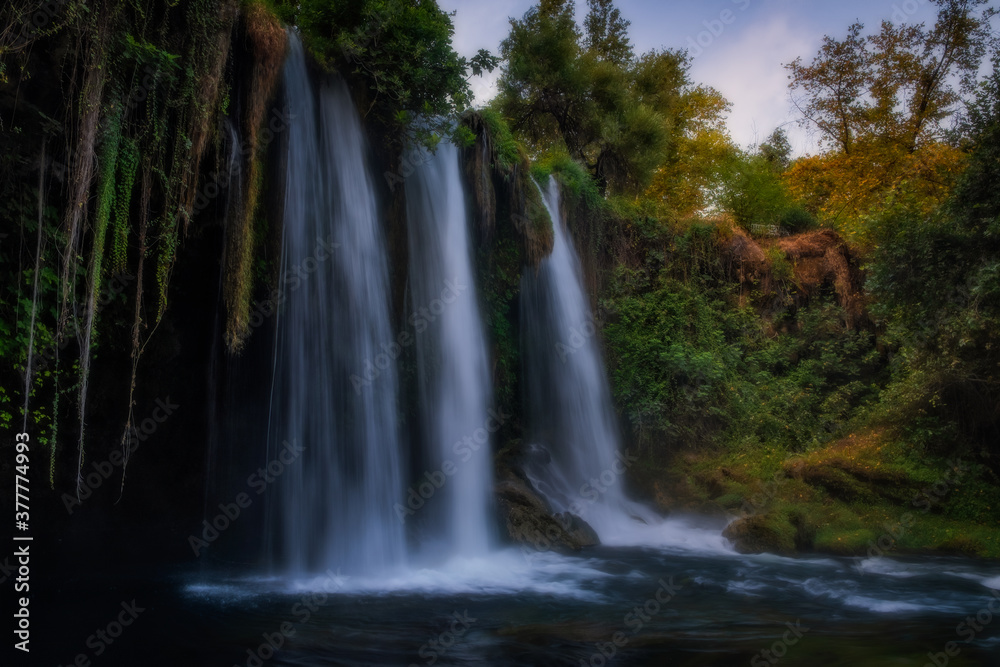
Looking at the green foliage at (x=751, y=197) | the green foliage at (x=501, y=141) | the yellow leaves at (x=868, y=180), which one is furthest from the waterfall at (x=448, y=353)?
the green foliage at (x=751, y=197)

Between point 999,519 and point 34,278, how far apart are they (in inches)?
518

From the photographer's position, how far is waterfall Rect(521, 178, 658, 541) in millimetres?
13039

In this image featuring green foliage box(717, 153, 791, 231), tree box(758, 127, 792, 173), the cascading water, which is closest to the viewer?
the cascading water

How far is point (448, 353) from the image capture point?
11172 mm

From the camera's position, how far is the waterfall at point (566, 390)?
513 inches

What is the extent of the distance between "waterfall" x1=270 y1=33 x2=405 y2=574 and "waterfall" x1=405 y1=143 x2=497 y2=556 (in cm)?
117

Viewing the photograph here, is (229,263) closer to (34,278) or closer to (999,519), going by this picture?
(34,278)

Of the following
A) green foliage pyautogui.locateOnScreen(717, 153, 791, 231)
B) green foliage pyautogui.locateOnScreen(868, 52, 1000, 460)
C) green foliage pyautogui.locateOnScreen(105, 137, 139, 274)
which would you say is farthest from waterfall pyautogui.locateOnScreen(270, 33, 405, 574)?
green foliage pyautogui.locateOnScreen(717, 153, 791, 231)

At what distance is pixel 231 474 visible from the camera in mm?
9516

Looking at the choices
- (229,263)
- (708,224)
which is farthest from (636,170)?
(229,263)
